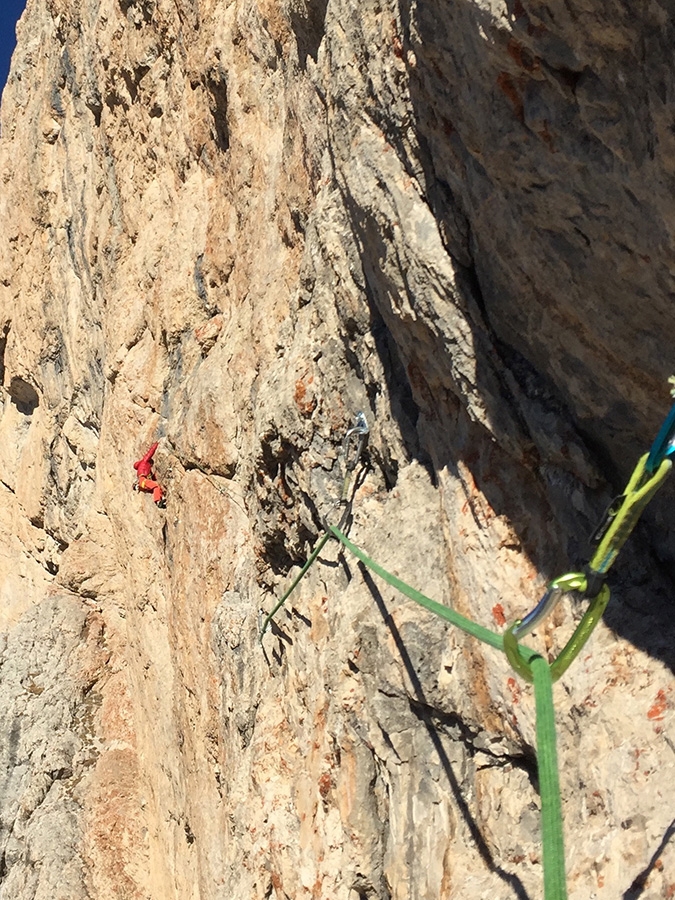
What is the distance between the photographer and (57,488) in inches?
411

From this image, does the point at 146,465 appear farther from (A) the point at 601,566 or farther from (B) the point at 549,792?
(B) the point at 549,792

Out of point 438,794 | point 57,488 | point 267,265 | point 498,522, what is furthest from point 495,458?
point 57,488

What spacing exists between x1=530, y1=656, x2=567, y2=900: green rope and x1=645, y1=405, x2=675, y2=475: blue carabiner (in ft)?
2.08

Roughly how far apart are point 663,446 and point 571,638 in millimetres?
603

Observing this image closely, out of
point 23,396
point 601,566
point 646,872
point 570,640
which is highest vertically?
point 23,396

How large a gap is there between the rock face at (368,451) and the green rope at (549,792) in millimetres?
569

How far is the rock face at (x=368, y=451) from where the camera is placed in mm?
2658

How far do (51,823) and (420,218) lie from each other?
21.0 ft

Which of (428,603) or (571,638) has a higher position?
(428,603)

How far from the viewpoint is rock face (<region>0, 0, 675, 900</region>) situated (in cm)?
266

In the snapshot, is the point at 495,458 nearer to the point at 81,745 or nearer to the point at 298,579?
the point at 298,579

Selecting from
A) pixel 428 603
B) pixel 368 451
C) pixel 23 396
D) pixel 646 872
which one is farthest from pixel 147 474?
pixel 23 396

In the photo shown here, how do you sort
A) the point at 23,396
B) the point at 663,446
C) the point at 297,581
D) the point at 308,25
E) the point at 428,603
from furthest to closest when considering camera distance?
the point at 23,396 < the point at 297,581 < the point at 308,25 < the point at 428,603 < the point at 663,446

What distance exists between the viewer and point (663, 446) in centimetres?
242
